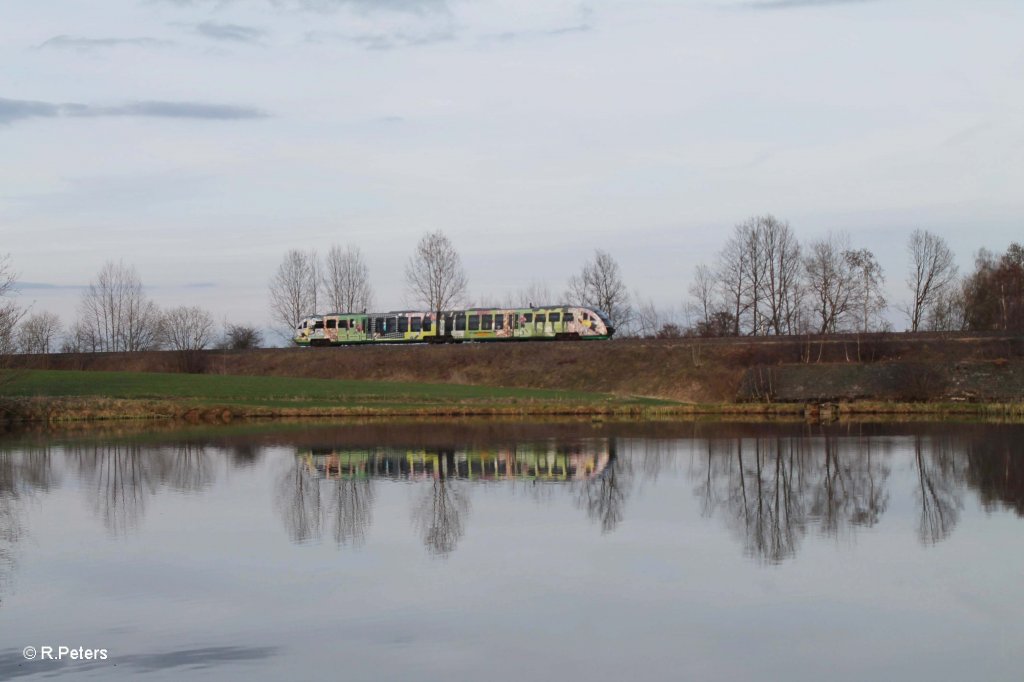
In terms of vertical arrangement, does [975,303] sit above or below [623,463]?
above

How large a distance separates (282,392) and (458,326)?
18.7m

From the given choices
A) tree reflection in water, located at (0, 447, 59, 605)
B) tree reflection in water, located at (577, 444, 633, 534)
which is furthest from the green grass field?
tree reflection in water, located at (577, 444, 633, 534)

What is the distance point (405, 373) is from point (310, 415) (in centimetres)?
2073

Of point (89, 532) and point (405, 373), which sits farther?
point (405, 373)

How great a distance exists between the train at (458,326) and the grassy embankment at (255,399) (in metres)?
8.23

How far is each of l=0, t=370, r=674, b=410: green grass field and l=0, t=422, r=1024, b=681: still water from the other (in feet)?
79.7

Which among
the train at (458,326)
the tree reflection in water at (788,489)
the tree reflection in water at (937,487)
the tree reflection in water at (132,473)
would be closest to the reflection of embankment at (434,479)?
the tree reflection in water at (788,489)

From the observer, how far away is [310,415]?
51.1 m

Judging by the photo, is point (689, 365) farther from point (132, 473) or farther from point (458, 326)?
point (132, 473)

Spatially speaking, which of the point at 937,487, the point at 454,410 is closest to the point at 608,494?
the point at 937,487

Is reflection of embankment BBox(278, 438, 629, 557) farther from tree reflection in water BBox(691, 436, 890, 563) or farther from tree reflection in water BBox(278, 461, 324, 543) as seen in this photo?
tree reflection in water BBox(691, 436, 890, 563)

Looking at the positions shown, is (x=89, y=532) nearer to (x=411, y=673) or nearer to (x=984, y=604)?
(x=411, y=673)

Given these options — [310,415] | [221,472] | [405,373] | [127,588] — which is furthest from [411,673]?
[405,373]

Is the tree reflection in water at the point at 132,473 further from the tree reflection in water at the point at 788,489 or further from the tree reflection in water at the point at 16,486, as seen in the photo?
the tree reflection in water at the point at 788,489
